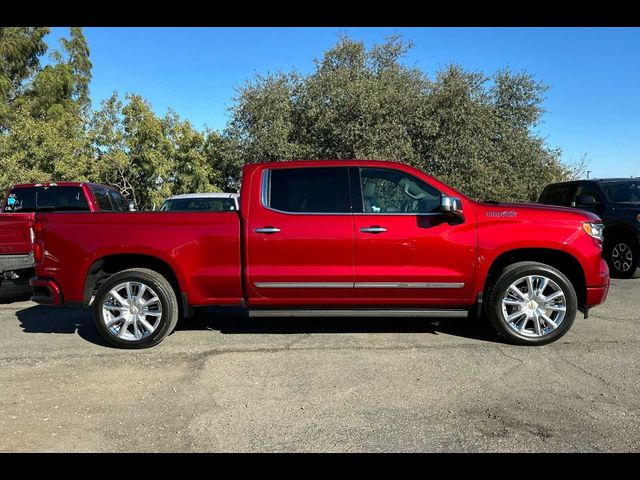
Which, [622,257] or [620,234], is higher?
[620,234]

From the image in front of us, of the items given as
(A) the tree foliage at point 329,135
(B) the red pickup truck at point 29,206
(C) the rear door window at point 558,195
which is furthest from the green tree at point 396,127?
(B) the red pickup truck at point 29,206

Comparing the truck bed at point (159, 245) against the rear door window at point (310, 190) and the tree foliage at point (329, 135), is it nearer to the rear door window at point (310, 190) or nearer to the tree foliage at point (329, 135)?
the rear door window at point (310, 190)

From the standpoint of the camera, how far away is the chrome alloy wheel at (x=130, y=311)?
514 cm

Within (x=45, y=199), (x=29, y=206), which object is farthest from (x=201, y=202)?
(x=29, y=206)

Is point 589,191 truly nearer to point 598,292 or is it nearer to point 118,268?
point 598,292

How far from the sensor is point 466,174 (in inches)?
642

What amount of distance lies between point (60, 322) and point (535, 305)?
19.1ft

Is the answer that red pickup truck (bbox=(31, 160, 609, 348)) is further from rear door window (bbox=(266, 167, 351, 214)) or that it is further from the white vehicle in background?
the white vehicle in background

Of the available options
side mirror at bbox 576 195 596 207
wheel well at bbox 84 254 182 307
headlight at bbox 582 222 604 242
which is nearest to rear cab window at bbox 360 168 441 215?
headlight at bbox 582 222 604 242

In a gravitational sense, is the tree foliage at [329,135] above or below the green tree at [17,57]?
below

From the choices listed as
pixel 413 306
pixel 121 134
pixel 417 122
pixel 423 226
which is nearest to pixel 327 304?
pixel 413 306

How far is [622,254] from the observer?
30.0 ft

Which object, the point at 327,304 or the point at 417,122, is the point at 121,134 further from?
the point at 327,304

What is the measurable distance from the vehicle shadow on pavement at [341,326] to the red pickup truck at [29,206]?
106 inches
